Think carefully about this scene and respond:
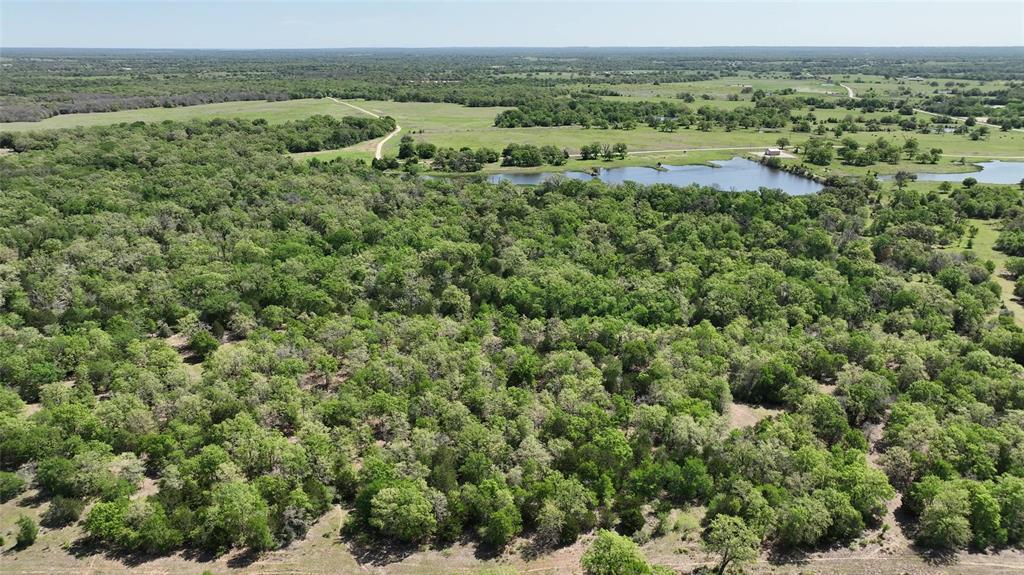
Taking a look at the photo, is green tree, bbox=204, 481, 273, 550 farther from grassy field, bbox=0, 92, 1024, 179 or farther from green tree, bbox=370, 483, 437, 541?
grassy field, bbox=0, 92, 1024, 179

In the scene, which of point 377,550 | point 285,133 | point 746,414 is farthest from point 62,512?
point 285,133

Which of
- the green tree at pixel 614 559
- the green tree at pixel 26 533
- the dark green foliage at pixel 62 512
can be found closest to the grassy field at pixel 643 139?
the dark green foliage at pixel 62 512

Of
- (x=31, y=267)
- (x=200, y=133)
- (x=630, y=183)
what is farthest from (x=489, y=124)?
(x=31, y=267)

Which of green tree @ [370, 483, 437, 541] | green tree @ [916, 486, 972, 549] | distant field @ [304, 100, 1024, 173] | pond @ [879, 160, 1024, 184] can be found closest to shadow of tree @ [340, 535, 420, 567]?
green tree @ [370, 483, 437, 541]

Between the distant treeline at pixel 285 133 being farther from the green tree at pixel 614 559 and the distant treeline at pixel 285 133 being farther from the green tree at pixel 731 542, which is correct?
the green tree at pixel 731 542

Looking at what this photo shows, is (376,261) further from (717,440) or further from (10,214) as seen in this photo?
(10,214)
